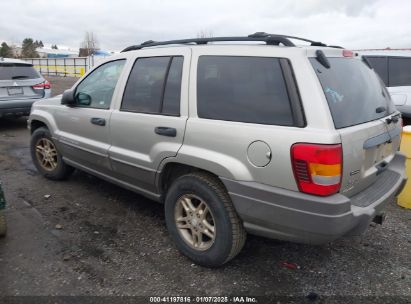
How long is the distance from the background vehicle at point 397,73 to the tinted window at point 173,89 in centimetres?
466

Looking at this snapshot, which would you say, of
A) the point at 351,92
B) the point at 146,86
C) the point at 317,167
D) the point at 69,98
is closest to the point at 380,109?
the point at 351,92

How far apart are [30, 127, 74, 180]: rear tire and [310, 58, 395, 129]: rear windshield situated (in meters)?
3.51

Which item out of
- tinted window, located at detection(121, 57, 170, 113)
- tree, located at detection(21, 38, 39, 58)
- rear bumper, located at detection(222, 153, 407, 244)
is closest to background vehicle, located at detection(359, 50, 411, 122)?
rear bumper, located at detection(222, 153, 407, 244)

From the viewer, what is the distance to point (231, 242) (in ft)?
9.29

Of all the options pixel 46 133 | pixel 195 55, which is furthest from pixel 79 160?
pixel 195 55

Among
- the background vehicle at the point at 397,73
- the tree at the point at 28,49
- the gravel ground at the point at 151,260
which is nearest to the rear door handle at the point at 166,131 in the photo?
the gravel ground at the point at 151,260

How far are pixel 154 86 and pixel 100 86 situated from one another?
36.2 inches

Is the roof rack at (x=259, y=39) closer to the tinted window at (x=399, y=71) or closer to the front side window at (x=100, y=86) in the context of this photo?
the front side window at (x=100, y=86)

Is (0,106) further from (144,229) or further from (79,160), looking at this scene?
(144,229)

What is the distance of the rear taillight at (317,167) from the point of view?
7.72ft

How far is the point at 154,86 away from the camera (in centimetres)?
338

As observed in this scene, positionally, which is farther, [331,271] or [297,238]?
[331,271]

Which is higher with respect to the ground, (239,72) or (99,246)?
(239,72)

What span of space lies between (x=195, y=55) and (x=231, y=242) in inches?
60.6
